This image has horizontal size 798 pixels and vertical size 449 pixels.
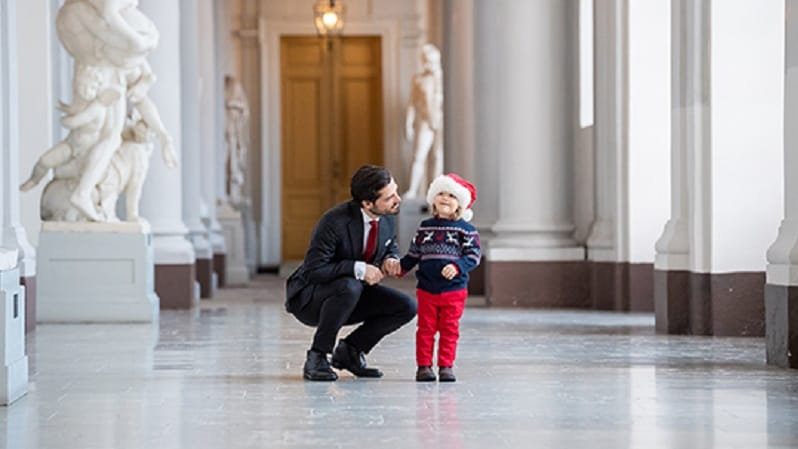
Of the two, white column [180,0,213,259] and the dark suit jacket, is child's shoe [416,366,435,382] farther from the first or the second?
white column [180,0,213,259]

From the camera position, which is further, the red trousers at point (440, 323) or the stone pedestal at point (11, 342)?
the red trousers at point (440, 323)

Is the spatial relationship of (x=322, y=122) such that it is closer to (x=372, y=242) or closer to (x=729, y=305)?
(x=729, y=305)

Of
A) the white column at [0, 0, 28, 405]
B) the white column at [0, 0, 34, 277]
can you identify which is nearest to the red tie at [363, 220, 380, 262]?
the white column at [0, 0, 28, 405]

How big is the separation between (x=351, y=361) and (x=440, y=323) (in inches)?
21.8

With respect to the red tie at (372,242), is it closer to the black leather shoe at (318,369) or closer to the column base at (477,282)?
the black leather shoe at (318,369)

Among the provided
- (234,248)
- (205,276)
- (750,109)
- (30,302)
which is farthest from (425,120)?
(750,109)

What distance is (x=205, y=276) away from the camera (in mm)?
18609

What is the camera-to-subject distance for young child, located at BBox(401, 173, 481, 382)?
760cm

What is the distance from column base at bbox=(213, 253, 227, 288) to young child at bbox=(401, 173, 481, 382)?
547 inches

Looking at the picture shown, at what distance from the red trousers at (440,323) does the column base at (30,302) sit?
16.1ft

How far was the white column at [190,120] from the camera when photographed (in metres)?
18.4

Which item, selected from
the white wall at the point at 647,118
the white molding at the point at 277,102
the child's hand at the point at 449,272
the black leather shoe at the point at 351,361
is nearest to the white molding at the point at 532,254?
the white wall at the point at 647,118

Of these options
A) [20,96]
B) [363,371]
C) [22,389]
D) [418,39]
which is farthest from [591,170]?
[418,39]

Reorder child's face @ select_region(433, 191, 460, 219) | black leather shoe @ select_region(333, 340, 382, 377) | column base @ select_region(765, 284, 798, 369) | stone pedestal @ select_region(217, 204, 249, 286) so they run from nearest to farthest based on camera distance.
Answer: child's face @ select_region(433, 191, 460, 219), black leather shoe @ select_region(333, 340, 382, 377), column base @ select_region(765, 284, 798, 369), stone pedestal @ select_region(217, 204, 249, 286)
